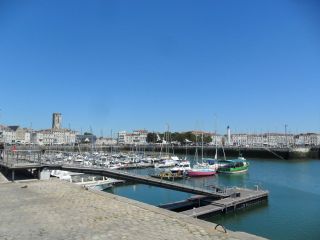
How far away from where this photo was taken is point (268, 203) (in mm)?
27844

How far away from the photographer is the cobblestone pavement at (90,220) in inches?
339

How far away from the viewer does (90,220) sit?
10109mm

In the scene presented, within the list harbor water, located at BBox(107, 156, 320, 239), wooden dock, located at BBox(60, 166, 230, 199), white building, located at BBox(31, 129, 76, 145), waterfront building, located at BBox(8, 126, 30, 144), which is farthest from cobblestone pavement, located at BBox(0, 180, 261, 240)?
waterfront building, located at BBox(8, 126, 30, 144)

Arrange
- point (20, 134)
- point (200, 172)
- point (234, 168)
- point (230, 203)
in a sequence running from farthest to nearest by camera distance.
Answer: point (20, 134), point (234, 168), point (200, 172), point (230, 203)

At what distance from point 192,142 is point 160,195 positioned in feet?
411

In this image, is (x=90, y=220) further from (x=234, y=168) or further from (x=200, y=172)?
(x=234, y=168)

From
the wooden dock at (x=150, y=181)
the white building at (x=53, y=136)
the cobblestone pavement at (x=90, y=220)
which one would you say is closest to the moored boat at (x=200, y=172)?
the wooden dock at (x=150, y=181)

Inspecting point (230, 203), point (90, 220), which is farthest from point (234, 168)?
point (90, 220)

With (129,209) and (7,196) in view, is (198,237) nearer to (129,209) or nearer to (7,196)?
(129,209)

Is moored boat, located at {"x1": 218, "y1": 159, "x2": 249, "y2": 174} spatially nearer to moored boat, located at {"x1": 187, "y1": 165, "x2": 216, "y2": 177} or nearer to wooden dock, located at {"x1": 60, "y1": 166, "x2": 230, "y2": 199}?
moored boat, located at {"x1": 187, "y1": 165, "x2": 216, "y2": 177}

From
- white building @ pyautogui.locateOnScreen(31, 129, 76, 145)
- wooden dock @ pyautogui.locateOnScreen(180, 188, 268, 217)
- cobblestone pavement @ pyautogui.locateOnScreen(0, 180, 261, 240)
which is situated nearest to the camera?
cobblestone pavement @ pyautogui.locateOnScreen(0, 180, 261, 240)

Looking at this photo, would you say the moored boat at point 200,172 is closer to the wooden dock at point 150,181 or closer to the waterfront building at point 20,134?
the wooden dock at point 150,181

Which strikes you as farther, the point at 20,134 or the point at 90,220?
the point at 20,134

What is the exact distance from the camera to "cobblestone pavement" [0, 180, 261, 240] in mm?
8617
